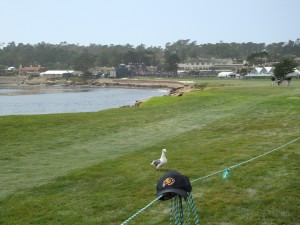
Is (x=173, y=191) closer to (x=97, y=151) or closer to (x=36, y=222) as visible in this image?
(x=36, y=222)

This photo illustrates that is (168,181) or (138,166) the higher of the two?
(168,181)

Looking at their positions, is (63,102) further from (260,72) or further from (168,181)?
(260,72)

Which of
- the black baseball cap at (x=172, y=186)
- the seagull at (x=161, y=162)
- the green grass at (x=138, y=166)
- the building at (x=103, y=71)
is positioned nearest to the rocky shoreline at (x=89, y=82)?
the building at (x=103, y=71)

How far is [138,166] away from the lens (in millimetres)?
13391

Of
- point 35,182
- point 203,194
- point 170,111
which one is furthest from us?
point 170,111

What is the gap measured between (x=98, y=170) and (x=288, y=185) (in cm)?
538

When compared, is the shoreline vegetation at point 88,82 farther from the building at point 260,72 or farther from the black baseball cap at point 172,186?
the black baseball cap at point 172,186

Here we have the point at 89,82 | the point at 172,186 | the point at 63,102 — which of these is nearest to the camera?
the point at 172,186

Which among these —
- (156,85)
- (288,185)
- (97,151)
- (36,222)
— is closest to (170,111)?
(97,151)

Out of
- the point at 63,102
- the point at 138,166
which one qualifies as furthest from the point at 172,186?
the point at 63,102

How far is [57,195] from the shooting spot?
424 inches

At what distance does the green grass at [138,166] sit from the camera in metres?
9.41

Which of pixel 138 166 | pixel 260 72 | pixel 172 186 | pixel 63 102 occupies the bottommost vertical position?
pixel 63 102

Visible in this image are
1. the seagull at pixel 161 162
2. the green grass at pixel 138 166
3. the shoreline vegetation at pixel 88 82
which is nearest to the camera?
the green grass at pixel 138 166
